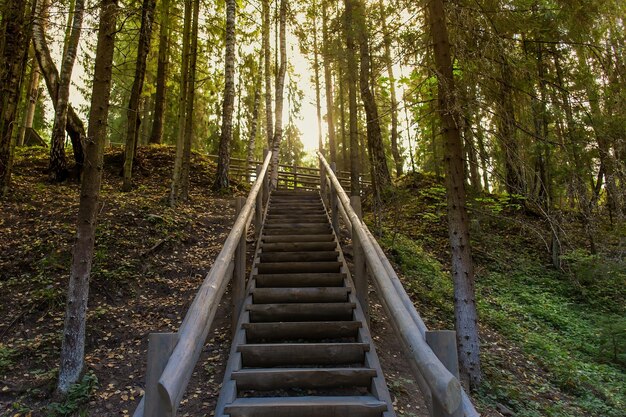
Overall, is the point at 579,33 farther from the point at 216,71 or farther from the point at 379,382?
the point at 216,71

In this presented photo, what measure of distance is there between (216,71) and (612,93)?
36.8 feet

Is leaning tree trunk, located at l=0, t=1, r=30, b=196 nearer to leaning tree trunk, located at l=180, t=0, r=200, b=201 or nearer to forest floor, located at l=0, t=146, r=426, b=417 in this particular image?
forest floor, located at l=0, t=146, r=426, b=417

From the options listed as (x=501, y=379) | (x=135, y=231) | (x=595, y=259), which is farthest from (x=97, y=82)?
(x=595, y=259)

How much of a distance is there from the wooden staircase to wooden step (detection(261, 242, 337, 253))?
0.09 feet

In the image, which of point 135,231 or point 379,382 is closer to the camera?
point 379,382

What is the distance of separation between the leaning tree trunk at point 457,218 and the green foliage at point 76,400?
4.47 metres

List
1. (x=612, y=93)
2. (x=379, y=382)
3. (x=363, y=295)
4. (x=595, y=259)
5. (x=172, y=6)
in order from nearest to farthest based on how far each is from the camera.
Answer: (x=379, y=382), (x=363, y=295), (x=612, y=93), (x=595, y=259), (x=172, y=6)

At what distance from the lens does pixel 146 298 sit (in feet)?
19.7

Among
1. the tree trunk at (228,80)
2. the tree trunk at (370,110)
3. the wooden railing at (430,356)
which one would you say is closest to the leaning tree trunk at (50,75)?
the tree trunk at (228,80)

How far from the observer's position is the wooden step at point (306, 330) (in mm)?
4124

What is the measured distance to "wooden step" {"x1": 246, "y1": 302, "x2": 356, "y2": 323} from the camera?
4.43 metres

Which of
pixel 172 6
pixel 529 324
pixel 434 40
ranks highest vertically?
pixel 172 6

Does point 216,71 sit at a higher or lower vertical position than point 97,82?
higher

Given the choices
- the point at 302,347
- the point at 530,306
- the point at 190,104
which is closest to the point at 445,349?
the point at 302,347
